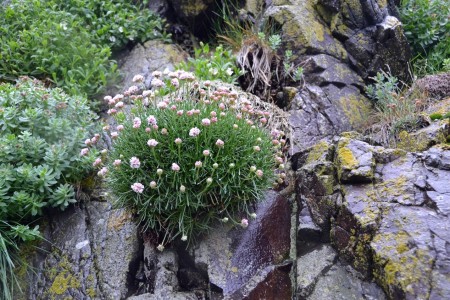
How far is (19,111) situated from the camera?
4.42 meters

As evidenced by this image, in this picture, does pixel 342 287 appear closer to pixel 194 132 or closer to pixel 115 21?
pixel 194 132

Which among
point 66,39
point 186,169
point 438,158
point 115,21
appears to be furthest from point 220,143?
point 115,21

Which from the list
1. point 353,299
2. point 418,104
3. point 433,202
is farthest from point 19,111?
point 418,104

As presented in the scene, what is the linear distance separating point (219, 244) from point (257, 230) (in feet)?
1.10

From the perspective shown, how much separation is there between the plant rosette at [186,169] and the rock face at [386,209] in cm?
51

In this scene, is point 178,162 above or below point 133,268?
above

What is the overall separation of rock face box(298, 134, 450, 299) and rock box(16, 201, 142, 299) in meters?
1.55

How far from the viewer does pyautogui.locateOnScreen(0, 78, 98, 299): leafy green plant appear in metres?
3.81

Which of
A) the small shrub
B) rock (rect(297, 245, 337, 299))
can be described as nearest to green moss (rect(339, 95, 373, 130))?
the small shrub

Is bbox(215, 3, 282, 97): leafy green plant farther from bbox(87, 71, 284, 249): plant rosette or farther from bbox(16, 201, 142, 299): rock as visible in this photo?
bbox(16, 201, 142, 299): rock

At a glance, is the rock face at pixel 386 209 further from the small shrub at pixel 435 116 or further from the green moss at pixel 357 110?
the green moss at pixel 357 110

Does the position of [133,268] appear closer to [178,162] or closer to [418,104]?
[178,162]

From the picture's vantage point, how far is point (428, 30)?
6.59m

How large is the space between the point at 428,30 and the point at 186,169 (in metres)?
4.72
